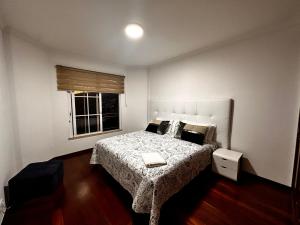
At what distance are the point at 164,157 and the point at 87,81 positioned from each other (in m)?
2.62

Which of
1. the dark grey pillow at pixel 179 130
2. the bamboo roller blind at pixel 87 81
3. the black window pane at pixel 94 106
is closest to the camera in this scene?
the dark grey pillow at pixel 179 130

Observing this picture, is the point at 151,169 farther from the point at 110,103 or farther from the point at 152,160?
the point at 110,103

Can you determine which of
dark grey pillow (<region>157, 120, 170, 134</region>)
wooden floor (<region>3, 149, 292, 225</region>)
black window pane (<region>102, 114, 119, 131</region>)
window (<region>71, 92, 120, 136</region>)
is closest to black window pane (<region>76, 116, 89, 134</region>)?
window (<region>71, 92, 120, 136</region>)

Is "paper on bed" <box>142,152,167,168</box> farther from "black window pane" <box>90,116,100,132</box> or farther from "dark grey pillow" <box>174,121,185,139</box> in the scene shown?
"black window pane" <box>90,116,100,132</box>

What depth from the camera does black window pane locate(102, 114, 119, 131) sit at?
3.74 metres

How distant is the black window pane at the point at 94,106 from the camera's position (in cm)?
344

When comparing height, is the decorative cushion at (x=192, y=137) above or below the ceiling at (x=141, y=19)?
below

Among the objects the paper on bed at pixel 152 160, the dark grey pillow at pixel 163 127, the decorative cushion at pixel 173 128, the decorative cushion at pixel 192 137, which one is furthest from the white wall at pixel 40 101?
the decorative cushion at pixel 192 137

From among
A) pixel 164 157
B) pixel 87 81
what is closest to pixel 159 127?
pixel 164 157

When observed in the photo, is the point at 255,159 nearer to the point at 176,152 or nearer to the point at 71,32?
the point at 176,152

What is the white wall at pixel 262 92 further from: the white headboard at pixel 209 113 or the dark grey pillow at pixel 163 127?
the dark grey pillow at pixel 163 127

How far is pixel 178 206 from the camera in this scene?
1.65m

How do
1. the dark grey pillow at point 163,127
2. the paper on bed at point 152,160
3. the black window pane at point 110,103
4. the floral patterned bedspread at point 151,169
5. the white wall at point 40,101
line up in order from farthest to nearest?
the black window pane at point 110,103 < the dark grey pillow at point 163,127 < the white wall at point 40,101 < the paper on bed at point 152,160 < the floral patterned bedspread at point 151,169

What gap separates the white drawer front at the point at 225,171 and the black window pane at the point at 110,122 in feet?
9.18
